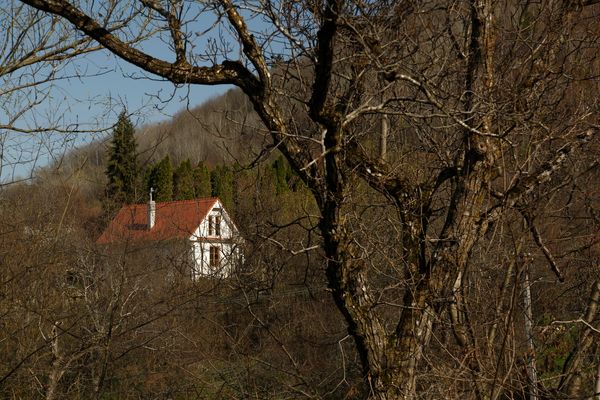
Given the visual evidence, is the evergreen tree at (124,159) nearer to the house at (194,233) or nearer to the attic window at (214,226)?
the house at (194,233)

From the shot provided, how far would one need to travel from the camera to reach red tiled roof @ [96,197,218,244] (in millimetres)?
5840

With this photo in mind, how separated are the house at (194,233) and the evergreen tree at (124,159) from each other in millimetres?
142

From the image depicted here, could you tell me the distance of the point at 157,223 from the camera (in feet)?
33.7

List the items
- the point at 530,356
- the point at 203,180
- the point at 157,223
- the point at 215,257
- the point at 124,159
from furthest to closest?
the point at 203,180, the point at 157,223, the point at 215,257, the point at 124,159, the point at 530,356

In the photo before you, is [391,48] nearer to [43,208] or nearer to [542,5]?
[542,5]

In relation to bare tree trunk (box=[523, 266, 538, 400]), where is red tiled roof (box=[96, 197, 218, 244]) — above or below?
above

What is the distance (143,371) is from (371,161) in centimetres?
625

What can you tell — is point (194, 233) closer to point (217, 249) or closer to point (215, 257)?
point (215, 257)

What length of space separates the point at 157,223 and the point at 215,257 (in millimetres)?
2974

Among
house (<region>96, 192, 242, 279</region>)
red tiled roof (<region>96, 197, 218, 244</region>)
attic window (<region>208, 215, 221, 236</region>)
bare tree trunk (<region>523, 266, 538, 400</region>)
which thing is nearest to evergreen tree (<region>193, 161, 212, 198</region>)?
red tiled roof (<region>96, 197, 218, 244</region>)

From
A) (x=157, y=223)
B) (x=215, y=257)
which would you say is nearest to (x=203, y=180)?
(x=157, y=223)

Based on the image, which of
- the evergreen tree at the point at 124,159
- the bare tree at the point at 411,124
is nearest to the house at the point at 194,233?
the evergreen tree at the point at 124,159

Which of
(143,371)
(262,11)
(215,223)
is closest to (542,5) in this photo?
(262,11)

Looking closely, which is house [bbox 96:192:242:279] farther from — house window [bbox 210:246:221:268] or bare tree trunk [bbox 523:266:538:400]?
bare tree trunk [bbox 523:266:538:400]
